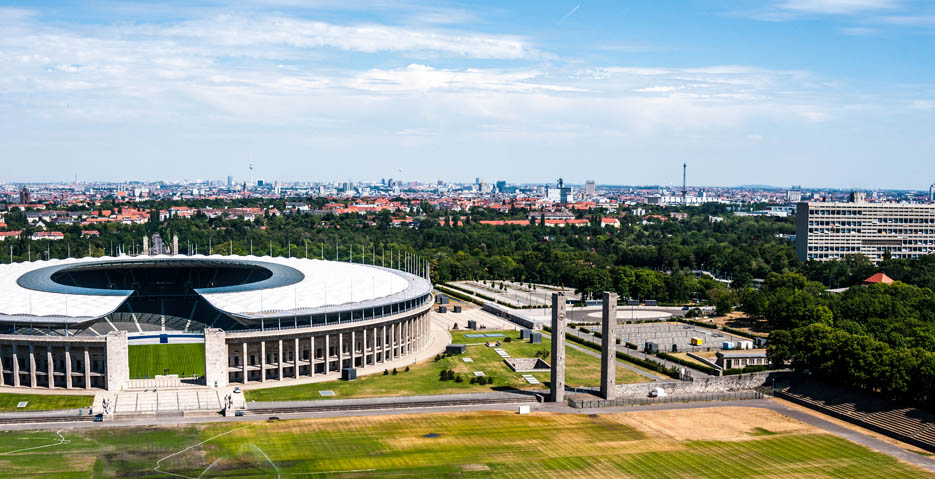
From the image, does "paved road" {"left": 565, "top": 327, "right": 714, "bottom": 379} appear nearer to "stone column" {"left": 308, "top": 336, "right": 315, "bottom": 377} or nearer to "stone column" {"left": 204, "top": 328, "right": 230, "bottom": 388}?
"stone column" {"left": 308, "top": 336, "right": 315, "bottom": 377}

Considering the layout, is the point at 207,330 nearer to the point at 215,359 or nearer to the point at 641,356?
the point at 215,359

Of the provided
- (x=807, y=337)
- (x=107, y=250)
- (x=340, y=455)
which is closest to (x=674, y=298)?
(x=807, y=337)

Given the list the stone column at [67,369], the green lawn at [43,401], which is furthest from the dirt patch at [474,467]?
the stone column at [67,369]

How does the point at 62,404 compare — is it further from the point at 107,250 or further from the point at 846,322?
the point at 107,250

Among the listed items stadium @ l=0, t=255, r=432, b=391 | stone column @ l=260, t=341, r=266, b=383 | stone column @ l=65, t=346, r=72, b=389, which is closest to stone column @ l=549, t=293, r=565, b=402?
stadium @ l=0, t=255, r=432, b=391

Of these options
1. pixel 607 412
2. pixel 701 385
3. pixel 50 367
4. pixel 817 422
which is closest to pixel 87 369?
pixel 50 367
